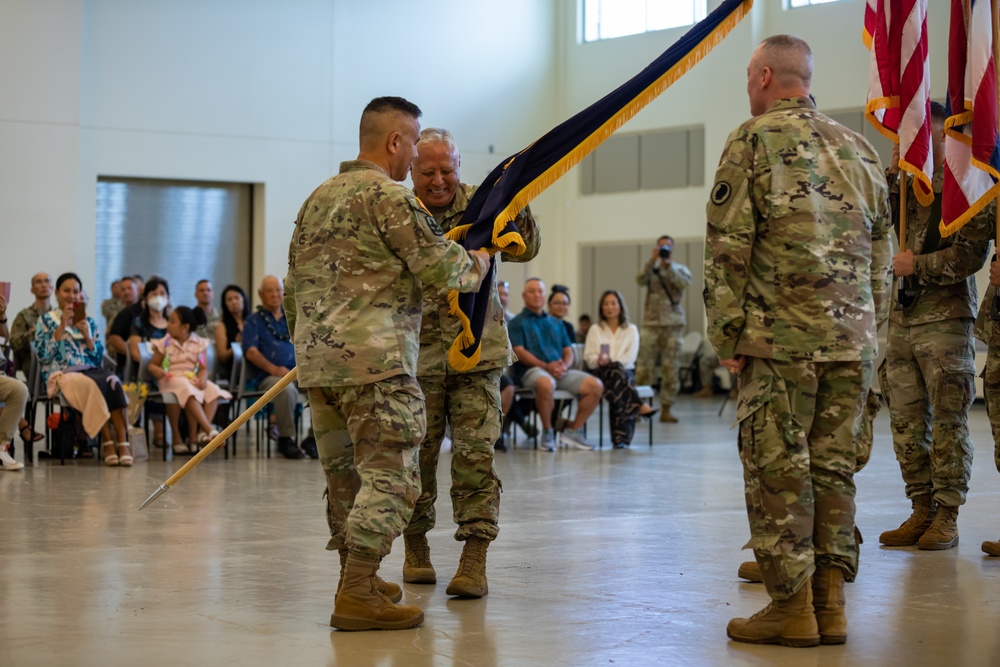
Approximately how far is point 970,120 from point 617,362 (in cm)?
603

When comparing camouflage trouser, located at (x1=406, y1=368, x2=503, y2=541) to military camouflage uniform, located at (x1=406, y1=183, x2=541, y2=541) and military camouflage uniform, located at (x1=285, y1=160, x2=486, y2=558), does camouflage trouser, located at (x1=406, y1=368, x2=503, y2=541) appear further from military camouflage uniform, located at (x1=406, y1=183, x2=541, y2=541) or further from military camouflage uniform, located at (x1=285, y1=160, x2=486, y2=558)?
military camouflage uniform, located at (x1=285, y1=160, x2=486, y2=558)

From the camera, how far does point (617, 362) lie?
11.6m

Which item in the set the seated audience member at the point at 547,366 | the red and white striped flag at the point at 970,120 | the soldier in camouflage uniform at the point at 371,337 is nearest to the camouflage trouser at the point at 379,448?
the soldier in camouflage uniform at the point at 371,337

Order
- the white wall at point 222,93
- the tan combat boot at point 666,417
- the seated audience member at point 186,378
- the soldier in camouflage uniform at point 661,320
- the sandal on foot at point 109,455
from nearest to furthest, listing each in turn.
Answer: the sandal on foot at point 109,455 < the seated audience member at point 186,378 < the tan combat boot at point 666,417 < the soldier in camouflage uniform at point 661,320 < the white wall at point 222,93

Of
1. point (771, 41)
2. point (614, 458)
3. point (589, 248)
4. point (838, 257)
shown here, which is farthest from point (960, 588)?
point (589, 248)

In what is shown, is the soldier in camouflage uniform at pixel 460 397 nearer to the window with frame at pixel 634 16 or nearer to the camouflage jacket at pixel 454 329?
the camouflage jacket at pixel 454 329

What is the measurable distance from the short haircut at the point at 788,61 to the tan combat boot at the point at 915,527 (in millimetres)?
2581

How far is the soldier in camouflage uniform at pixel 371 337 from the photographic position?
4066 mm

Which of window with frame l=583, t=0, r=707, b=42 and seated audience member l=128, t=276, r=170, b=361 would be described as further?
window with frame l=583, t=0, r=707, b=42

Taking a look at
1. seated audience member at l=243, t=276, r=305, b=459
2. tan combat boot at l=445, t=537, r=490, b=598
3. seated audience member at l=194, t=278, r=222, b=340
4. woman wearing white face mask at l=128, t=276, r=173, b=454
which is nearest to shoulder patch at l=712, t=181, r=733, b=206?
tan combat boot at l=445, t=537, r=490, b=598

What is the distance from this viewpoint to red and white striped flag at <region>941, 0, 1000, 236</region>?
559 centimetres

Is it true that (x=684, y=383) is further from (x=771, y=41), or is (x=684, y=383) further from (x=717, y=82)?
(x=771, y=41)

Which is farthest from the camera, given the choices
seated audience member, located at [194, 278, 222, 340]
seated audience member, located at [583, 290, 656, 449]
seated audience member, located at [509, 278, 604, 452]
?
seated audience member, located at [194, 278, 222, 340]

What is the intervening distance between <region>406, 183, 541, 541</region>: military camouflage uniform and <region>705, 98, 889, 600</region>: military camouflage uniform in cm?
105
